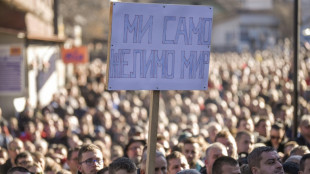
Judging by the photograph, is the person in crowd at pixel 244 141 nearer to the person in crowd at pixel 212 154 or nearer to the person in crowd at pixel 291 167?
the person in crowd at pixel 212 154

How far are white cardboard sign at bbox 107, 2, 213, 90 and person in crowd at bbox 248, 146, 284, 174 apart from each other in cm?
121

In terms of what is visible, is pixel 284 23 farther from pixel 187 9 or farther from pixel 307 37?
pixel 187 9

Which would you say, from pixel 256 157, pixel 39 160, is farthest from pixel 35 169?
pixel 256 157

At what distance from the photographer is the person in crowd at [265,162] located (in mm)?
7926

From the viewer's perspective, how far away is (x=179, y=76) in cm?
709

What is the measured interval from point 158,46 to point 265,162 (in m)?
1.77

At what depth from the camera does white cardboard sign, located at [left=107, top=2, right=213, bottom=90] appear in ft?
22.6

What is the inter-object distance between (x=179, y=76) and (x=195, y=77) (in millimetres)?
151

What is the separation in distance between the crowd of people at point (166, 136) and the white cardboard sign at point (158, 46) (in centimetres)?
101

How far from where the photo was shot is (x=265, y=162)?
7.93 m

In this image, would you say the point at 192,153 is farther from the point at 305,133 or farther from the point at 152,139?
the point at 152,139

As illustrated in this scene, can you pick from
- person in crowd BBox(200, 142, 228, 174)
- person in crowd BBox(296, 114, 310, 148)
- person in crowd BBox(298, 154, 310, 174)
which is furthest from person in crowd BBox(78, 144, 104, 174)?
person in crowd BBox(296, 114, 310, 148)

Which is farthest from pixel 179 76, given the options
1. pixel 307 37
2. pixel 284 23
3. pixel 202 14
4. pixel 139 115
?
pixel 284 23

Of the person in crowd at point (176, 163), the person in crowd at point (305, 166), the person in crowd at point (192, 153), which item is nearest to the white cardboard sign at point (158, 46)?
the person in crowd at point (305, 166)
